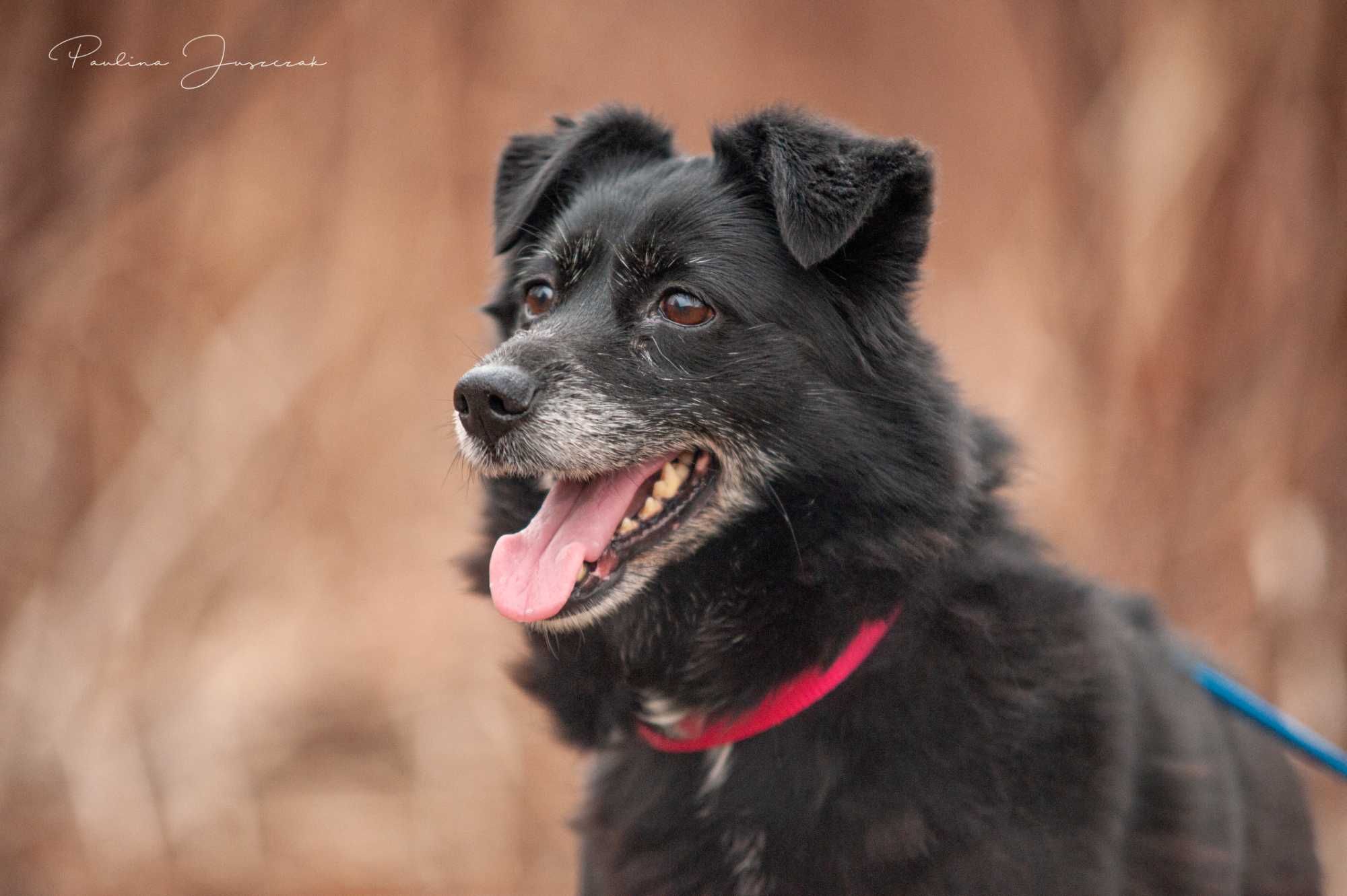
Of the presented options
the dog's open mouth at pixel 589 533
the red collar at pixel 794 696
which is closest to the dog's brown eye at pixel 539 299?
the dog's open mouth at pixel 589 533

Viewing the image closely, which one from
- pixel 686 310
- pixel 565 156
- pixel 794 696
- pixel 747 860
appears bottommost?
pixel 747 860

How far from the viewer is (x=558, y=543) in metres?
2.78

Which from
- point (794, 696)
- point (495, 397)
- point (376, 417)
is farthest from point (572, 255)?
point (376, 417)

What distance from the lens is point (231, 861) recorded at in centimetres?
610

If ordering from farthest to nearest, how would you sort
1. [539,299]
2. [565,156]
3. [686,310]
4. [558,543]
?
1. [565,156]
2. [539,299]
3. [686,310]
4. [558,543]

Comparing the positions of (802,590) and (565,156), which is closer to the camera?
(802,590)

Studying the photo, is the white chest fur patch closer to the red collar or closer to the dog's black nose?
the red collar

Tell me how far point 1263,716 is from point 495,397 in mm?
2446

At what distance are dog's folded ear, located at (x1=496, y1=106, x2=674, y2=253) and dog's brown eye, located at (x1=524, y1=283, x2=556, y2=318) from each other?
0.20 metres

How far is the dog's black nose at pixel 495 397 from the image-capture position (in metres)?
2.73

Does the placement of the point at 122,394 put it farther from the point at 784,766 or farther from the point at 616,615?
the point at 784,766

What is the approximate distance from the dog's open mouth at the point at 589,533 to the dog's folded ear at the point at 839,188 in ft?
2.11

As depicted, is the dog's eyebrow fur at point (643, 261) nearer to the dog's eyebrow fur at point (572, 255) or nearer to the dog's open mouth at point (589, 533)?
the dog's eyebrow fur at point (572, 255)

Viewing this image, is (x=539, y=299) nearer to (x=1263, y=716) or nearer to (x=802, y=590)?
(x=802, y=590)
